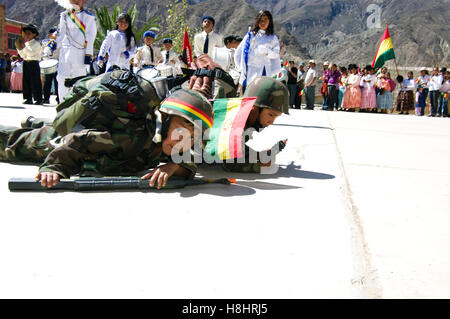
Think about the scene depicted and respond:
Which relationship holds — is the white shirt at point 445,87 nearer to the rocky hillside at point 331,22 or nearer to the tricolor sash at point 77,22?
the tricolor sash at point 77,22

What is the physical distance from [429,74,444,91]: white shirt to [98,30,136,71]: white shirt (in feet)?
34.1

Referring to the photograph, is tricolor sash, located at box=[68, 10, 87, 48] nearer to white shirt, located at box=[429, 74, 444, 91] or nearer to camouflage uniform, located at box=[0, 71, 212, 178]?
camouflage uniform, located at box=[0, 71, 212, 178]

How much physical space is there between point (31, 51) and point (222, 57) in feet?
15.2

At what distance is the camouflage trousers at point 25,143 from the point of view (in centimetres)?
282

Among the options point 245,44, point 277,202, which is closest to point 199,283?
point 277,202

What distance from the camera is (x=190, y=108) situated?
2.30 metres

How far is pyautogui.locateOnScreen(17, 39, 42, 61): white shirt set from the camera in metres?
8.39

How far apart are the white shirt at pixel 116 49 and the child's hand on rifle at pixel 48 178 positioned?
440 cm

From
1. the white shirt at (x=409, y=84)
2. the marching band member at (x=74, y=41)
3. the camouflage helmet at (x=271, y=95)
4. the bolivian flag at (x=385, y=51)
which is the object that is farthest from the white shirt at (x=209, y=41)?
the white shirt at (x=409, y=84)

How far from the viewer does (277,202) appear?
2246mm

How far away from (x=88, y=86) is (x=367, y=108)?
13.0 meters

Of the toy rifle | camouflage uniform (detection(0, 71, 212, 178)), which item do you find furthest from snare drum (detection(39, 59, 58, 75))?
the toy rifle

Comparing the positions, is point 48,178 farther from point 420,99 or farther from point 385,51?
point 420,99

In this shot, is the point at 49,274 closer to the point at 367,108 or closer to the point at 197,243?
the point at 197,243
